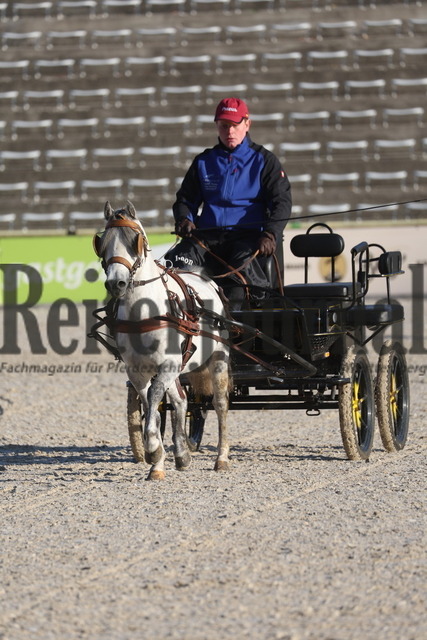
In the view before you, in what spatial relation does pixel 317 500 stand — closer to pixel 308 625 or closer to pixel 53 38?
pixel 308 625

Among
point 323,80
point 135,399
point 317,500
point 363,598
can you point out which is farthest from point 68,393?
point 323,80

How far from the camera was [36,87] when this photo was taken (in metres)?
26.4

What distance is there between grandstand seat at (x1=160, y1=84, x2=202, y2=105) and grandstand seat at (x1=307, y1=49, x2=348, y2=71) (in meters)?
2.67

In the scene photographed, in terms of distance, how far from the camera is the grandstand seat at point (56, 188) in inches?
952

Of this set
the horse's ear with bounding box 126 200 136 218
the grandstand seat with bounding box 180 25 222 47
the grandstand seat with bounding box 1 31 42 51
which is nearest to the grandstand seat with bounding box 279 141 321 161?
the grandstand seat with bounding box 180 25 222 47

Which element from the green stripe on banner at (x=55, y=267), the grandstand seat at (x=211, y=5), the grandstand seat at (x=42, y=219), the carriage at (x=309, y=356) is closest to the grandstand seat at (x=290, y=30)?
the grandstand seat at (x=211, y=5)

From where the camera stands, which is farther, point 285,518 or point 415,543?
point 285,518

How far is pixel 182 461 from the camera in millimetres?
7227

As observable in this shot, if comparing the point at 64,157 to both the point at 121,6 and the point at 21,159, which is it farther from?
the point at 121,6

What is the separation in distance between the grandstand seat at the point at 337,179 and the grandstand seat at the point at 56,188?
533 centimetres

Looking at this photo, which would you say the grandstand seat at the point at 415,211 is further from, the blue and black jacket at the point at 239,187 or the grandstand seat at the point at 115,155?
the blue and black jacket at the point at 239,187

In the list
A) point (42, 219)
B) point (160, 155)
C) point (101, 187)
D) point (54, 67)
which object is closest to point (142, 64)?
point (54, 67)

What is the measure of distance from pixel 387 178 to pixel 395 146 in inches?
39.7

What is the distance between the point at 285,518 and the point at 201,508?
1.67ft
